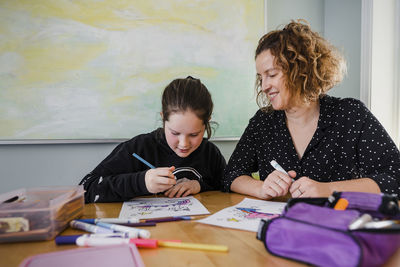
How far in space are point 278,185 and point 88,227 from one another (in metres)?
→ 0.52

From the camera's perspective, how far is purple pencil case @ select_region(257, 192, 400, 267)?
→ 40 centimetres

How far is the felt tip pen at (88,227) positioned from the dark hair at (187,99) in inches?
20.8

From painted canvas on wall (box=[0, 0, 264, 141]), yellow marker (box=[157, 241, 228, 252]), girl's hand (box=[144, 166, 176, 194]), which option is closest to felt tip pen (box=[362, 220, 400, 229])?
yellow marker (box=[157, 241, 228, 252])

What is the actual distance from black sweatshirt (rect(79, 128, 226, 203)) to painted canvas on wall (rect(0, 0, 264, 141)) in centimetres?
43

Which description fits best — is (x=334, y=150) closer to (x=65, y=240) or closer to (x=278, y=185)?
(x=278, y=185)

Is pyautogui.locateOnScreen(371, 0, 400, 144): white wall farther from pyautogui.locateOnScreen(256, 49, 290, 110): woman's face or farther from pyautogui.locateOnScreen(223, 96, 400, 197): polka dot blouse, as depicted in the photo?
pyautogui.locateOnScreen(256, 49, 290, 110): woman's face

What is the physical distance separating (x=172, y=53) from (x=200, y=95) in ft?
2.14

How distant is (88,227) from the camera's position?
0.62 m

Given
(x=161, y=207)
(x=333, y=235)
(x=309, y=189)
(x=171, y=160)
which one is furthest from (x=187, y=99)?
(x=333, y=235)

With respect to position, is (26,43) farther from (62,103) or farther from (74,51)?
(62,103)

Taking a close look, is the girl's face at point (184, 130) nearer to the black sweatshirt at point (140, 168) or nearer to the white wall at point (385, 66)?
the black sweatshirt at point (140, 168)

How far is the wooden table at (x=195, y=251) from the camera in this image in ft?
1.55

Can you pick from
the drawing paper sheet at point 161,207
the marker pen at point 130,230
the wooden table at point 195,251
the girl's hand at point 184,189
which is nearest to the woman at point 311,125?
the girl's hand at point 184,189

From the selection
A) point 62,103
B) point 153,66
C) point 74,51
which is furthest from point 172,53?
point 62,103
